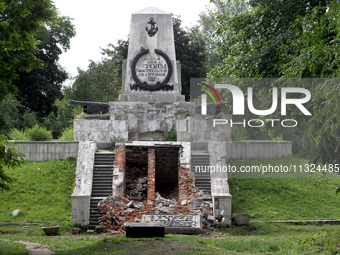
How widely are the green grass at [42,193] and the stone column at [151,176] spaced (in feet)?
8.15

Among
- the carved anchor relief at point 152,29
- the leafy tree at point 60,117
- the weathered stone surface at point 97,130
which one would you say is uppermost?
the carved anchor relief at point 152,29

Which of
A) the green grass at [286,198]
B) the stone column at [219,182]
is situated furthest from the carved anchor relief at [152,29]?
the green grass at [286,198]

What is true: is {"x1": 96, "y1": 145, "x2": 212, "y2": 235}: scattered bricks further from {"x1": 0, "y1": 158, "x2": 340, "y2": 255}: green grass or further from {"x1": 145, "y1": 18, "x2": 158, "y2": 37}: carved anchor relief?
{"x1": 145, "y1": 18, "x2": 158, "y2": 37}: carved anchor relief

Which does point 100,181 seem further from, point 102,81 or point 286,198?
point 102,81

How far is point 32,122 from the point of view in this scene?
34219 mm

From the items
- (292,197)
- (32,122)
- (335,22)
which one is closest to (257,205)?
(292,197)

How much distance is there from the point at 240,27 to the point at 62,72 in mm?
25559

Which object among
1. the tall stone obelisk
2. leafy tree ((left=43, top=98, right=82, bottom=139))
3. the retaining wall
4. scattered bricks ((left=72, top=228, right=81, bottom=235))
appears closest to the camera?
scattered bricks ((left=72, top=228, right=81, bottom=235))

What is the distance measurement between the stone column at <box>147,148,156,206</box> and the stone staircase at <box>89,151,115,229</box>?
49.9 inches

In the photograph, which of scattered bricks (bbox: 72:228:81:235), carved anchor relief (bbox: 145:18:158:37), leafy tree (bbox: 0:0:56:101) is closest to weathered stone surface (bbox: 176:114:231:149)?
carved anchor relief (bbox: 145:18:158:37)

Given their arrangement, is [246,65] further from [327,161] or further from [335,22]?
[335,22]

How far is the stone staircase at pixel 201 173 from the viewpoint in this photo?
17938 millimetres

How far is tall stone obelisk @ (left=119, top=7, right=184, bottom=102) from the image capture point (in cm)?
2477

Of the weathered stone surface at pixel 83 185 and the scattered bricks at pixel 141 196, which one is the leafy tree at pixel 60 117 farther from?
the scattered bricks at pixel 141 196
